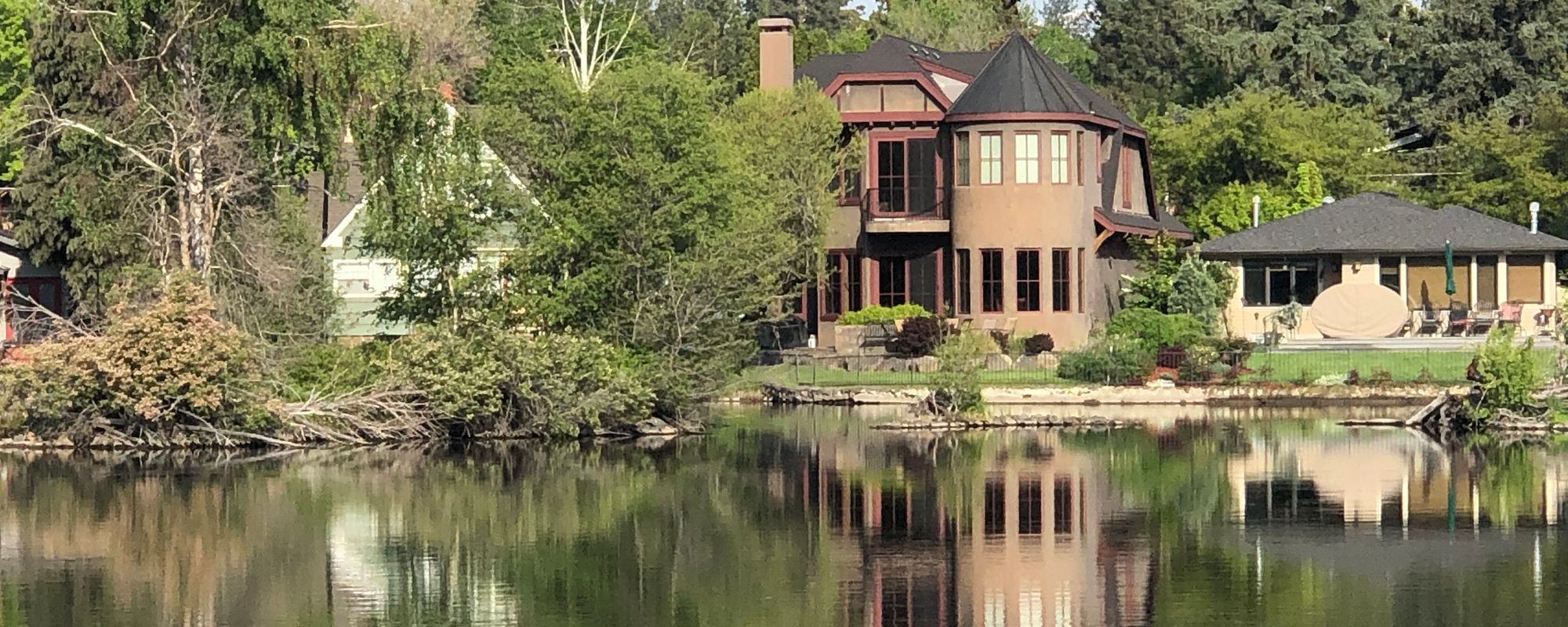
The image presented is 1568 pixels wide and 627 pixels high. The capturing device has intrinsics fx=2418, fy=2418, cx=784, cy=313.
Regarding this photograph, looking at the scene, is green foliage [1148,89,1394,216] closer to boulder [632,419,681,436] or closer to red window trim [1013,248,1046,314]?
red window trim [1013,248,1046,314]

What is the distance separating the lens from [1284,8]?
285ft

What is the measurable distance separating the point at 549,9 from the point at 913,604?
60.7 m

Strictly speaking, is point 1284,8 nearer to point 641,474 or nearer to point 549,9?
point 549,9

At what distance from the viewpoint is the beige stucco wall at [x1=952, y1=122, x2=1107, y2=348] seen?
→ 58.5 metres

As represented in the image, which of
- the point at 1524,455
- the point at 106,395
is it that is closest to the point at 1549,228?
the point at 1524,455

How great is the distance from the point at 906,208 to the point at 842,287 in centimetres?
252

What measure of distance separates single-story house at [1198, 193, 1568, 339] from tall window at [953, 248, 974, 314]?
5.81 m

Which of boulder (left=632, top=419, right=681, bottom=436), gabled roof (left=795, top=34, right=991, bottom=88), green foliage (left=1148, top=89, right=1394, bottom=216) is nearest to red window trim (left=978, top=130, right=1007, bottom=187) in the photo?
gabled roof (left=795, top=34, right=991, bottom=88)

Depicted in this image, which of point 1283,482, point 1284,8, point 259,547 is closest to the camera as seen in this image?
point 259,547

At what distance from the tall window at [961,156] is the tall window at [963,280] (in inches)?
68.0

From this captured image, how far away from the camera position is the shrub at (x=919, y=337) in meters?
54.6

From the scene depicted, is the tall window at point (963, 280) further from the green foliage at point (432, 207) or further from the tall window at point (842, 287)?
the green foliage at point (432, 207)

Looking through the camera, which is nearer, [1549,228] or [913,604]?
[913,604]

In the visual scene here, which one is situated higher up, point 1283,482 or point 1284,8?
point 1284,8
